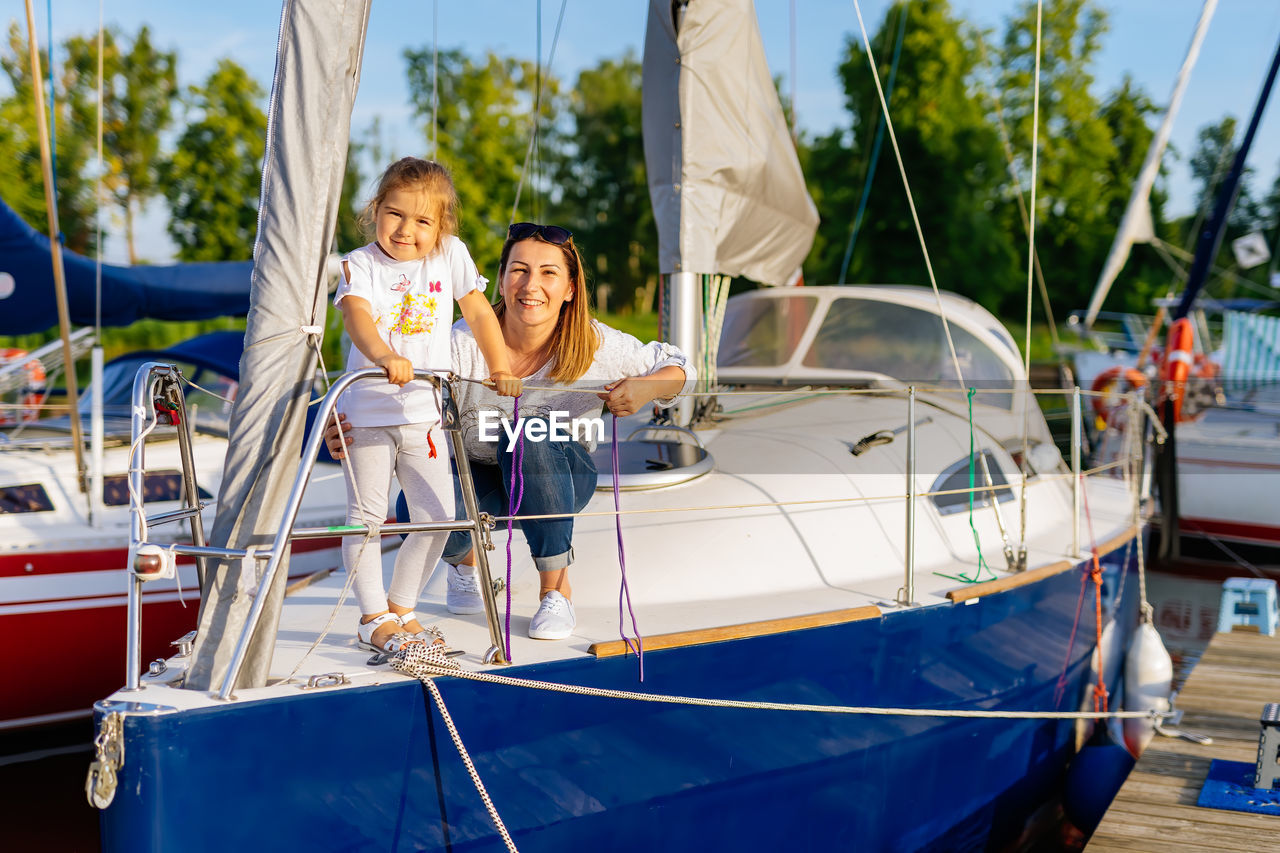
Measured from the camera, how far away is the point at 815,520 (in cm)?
388

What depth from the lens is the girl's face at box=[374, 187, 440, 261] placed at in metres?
2.82

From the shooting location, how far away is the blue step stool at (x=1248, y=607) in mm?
6672

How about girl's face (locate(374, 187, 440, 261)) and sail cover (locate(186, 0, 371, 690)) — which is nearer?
sail cover (locate(186, 0, 371, 690))

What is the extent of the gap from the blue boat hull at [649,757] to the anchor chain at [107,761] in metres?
0.02

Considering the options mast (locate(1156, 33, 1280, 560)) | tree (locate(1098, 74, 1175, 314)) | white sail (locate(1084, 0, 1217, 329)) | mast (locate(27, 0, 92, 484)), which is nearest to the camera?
mast (locate(27, 0, 92, 484))

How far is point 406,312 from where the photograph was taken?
288cm

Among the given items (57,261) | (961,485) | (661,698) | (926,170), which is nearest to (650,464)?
(661,698)

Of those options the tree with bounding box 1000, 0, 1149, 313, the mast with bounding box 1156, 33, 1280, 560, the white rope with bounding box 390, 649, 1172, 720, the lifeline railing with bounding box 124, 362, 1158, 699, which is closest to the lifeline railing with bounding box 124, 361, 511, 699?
the lifeline railing with bounding box 124, 362, 1158, 699

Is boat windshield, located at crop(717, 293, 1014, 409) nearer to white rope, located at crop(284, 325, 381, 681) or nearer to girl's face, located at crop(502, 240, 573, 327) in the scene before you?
girl's face, located at crop(502, 240, 573, 327)

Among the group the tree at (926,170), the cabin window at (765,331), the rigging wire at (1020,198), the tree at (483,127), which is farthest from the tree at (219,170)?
the cabin window at (765,331)

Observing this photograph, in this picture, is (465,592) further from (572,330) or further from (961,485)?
(961,485)

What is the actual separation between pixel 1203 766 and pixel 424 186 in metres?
4.05

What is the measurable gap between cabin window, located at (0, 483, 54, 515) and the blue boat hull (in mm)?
3922

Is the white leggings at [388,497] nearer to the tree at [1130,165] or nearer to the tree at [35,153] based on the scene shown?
the tree at [35,153]
